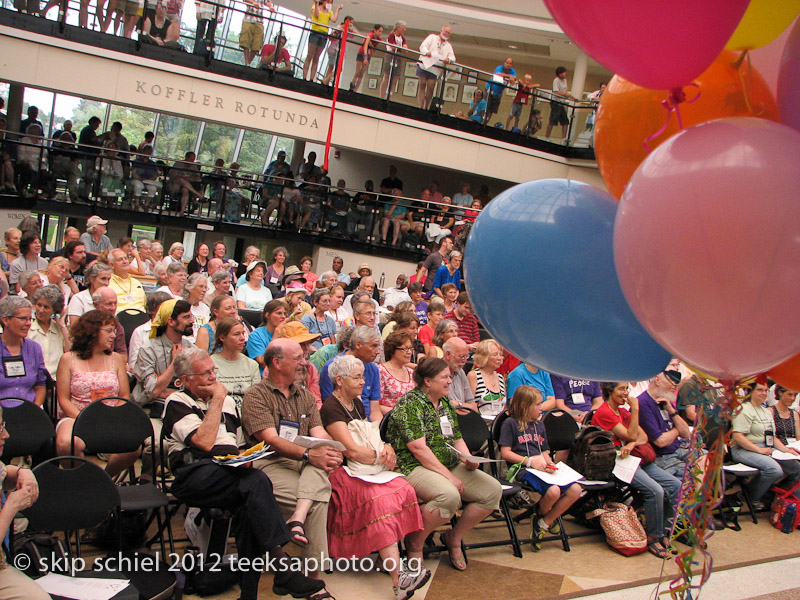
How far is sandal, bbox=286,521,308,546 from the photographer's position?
3.80m

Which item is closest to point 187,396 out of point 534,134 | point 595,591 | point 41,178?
point 595,591

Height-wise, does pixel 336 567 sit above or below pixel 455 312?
below

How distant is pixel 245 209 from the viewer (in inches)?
489

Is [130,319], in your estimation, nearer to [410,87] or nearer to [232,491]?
[232,491]

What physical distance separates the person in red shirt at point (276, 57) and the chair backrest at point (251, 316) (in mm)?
7479

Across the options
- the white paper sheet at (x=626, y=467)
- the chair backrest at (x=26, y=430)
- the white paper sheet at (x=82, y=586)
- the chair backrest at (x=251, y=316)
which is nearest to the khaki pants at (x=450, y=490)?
the white paper sheet at (x=626, y=467)

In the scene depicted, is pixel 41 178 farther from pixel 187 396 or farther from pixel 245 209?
pixel 187 396

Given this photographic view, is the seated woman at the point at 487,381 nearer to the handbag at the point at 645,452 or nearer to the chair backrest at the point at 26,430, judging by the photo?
the handbag at the point at 645,452

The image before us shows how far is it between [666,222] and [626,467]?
4.60 meters

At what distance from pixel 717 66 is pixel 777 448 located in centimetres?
631

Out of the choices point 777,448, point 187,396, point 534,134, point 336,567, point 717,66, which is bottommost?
point 336,567

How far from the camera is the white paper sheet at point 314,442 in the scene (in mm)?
3994

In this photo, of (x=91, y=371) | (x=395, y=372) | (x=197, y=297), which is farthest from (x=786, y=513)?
(x=91, y=371)

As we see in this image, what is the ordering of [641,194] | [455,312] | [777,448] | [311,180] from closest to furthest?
[641,194] → [777,448] → [455,312] → [311,180]
